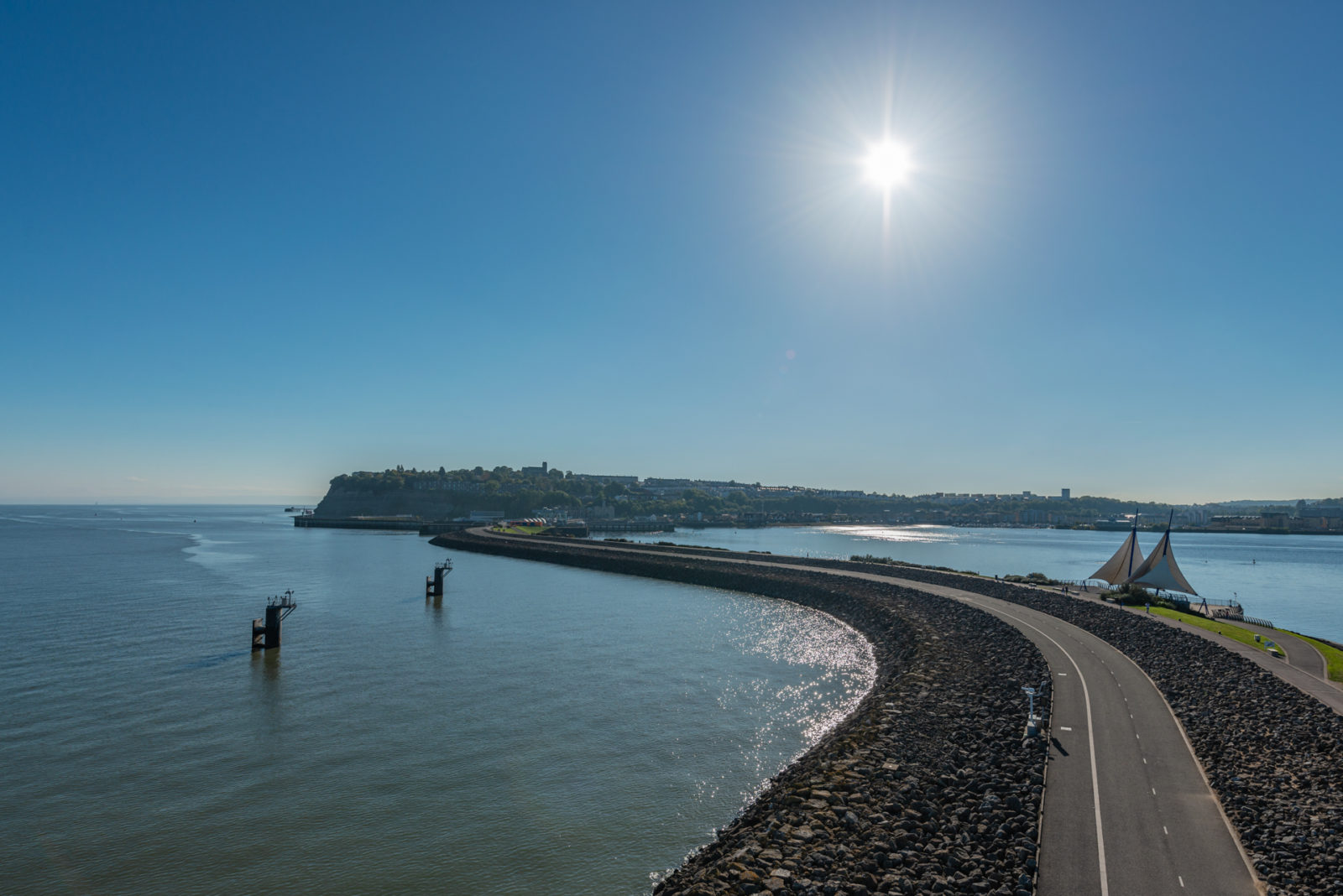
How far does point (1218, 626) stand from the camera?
37.2 metres

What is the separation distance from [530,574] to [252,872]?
5811 cm

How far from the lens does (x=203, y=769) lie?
63.5 ft

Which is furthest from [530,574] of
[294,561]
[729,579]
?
[294,561]

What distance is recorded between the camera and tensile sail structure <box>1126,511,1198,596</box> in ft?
167

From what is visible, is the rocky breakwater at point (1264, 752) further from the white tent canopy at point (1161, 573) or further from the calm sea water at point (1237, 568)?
the calm sea water at point (1237, 568)

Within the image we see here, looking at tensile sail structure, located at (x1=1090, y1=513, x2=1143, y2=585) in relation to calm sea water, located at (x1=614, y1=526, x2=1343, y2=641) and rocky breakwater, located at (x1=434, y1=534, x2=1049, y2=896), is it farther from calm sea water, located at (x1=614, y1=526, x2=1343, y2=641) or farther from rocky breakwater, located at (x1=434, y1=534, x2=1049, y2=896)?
rocky breakwater, located at (x1=434, y1=534, x2=1049, y2=896)

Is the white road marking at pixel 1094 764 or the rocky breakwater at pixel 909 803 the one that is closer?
the white road marking at pixel 1094 764

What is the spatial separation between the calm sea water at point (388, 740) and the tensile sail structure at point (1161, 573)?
86.5 feet

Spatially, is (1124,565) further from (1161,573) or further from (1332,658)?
(1332,658)

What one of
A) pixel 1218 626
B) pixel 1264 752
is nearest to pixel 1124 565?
pixel 1218 626

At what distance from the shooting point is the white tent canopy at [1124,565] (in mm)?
55641

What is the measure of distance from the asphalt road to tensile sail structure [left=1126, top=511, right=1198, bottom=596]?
1250 inches

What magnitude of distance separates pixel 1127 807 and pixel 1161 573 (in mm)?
45776

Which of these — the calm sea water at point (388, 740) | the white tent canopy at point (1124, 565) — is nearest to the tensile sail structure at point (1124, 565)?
the white tent canopy at point (1124, 565)
